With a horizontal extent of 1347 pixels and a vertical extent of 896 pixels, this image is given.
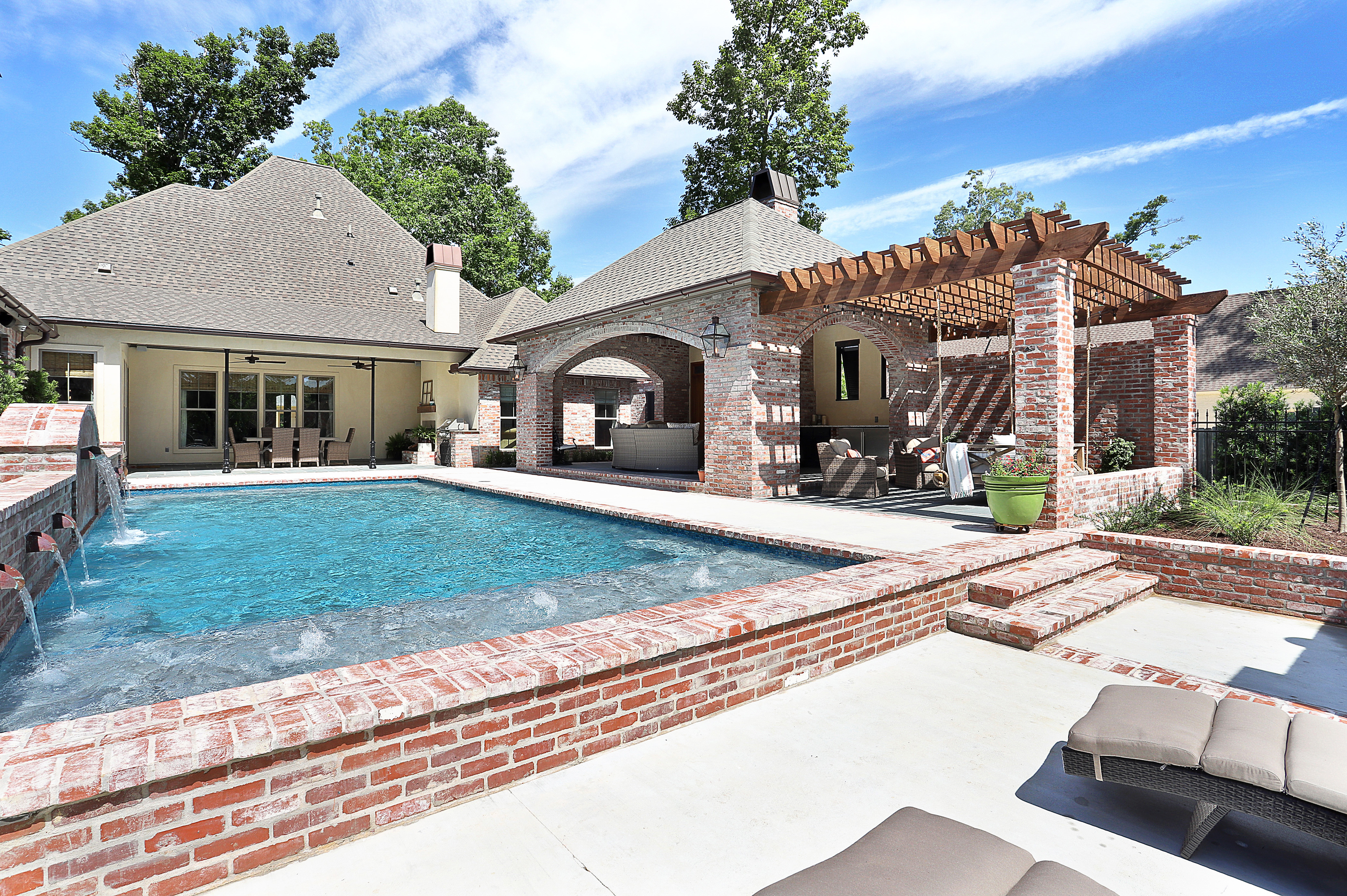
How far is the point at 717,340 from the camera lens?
9570 millimetres

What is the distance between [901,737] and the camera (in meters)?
2.67

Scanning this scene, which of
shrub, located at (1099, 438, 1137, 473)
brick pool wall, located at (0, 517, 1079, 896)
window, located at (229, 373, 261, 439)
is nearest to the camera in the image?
brick pool wall, located at (0, 517, 1079, 896)

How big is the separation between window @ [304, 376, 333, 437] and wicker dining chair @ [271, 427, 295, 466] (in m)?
2.64

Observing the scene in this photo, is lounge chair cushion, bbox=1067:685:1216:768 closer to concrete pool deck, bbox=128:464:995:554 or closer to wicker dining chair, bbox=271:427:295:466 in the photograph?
concrete pool deck, bbox=128:464:995:554

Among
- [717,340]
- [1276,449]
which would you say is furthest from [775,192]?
[1276,449]

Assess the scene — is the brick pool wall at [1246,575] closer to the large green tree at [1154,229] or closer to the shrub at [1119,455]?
the shrub at [1119,455]

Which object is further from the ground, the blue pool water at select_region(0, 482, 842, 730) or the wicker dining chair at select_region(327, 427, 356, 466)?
the wicker dining chair at select_region(327, 427, 356, 466)

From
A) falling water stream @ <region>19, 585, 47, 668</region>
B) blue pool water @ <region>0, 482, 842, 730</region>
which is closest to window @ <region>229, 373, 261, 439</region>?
blue pool water @ <region>0, 482, 842, 730</region>

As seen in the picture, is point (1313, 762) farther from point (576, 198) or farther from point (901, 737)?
point (576, 198)

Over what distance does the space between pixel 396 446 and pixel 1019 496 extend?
53.6 ft

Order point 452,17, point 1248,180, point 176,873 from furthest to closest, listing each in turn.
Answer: point 1248,180
point 452,17
point 176,873

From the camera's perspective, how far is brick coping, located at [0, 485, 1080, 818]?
1.64 meters

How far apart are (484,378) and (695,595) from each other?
1266 centimetres

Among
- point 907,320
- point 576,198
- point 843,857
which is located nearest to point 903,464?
point 907,320
